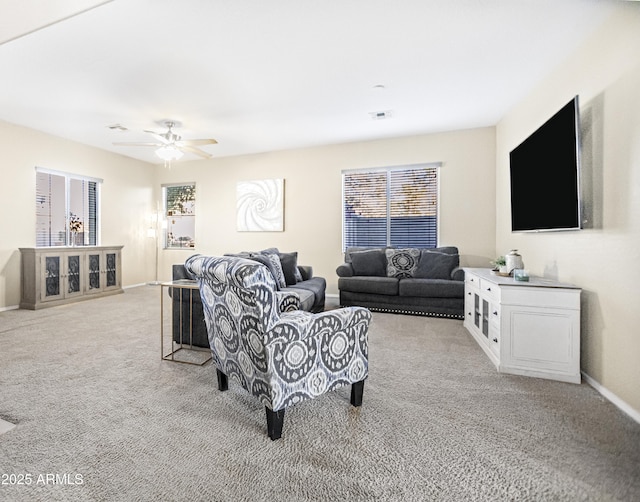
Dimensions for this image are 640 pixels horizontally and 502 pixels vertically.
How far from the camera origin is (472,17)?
2.43 metres

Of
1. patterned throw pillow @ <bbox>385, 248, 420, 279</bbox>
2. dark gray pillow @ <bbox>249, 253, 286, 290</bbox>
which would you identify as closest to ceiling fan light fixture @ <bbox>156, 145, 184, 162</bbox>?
dark gray pillow @ <bbox>249, 253, 286, 290</bbox>

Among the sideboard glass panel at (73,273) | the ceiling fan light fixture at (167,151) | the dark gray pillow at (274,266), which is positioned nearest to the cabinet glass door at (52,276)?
the sideboard glass panel at (73,273)

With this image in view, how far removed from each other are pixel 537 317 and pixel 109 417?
307 centimetres

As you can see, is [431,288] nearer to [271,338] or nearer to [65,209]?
[271,338]

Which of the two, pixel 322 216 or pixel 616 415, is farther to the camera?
pixel 322 216

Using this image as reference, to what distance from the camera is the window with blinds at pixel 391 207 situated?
5293mm

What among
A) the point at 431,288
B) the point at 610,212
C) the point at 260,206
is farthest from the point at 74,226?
the point at 610,212

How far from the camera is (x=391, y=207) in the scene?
5480 millimetres

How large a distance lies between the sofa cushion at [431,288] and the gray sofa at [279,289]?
3.86ft

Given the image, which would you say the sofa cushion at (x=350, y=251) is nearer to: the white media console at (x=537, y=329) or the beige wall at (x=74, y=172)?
the white media console at (x=537, y=329)

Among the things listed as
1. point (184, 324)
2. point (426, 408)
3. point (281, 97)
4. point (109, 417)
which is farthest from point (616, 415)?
point (281, 97)

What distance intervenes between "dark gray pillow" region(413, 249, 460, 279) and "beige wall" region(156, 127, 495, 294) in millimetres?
537

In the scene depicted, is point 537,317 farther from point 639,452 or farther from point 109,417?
point 109,417

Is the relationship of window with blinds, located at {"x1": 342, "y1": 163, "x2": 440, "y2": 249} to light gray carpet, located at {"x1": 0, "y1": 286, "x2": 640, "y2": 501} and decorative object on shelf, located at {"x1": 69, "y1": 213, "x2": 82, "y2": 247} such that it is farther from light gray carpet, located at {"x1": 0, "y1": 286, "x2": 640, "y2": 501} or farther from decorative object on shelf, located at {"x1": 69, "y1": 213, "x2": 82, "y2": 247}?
decorative object on shelf, located at {"x1": 69, "y1": 213, "x2": 82, "y2": 247}
